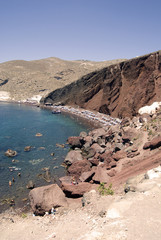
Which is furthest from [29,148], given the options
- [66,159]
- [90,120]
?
[90,120]

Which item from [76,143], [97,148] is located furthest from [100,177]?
→ [76,143]

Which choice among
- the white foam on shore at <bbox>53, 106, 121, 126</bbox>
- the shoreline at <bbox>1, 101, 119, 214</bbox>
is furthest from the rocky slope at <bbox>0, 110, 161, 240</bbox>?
the shoreline at <bbox>1, 101, 119, 214</bbox>

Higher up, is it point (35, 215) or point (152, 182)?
point (152, 182)

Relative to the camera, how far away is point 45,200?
76.3ft

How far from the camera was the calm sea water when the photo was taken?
3093 centimetres

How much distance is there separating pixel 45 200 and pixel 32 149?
23685mm

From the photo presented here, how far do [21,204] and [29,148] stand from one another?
66.5ft

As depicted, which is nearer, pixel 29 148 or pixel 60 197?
pixel 60 197

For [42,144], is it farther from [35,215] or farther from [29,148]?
[35,215]

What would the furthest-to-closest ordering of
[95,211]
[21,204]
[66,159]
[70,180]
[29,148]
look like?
[29,148]
[66,159]
[70,180]
[21,204]
[95,211]

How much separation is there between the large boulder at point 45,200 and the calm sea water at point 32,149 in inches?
182

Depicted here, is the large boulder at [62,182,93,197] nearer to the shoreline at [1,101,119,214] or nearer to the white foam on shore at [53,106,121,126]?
the shoreline at [1,101,119,214]

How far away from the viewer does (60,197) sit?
80.0 feet

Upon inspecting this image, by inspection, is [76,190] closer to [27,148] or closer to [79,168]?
[79,168]
